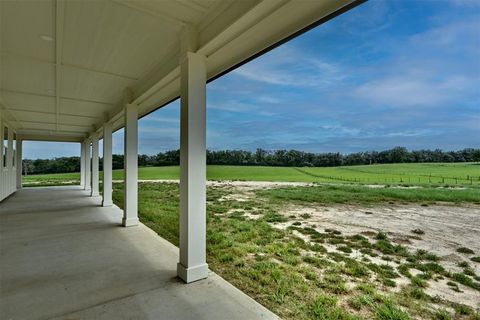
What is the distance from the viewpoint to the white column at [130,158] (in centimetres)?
463

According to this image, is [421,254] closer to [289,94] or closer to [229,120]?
[229,120]

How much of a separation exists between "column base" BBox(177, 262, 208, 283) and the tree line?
3.87 ft

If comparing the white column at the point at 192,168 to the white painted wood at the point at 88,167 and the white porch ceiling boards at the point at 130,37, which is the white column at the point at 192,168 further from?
the white painted wood at the point at 88,167

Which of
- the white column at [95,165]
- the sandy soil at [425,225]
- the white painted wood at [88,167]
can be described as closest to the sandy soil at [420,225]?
the sandy soil at [425,225]

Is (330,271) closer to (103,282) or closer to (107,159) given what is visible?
(103,282)

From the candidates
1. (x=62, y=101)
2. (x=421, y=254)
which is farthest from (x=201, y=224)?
(x=62, y=101)

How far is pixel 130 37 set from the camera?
8.51ft

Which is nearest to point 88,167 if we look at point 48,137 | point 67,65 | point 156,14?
point 48,137

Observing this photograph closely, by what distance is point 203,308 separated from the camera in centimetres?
201

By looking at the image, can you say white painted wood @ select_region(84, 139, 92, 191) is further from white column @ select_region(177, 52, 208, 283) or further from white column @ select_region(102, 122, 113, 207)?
white column @ select_region(177, 52, 208, 283)

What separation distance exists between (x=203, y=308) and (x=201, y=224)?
826 millimetres

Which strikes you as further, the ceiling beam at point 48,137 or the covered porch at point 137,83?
the ceiling beam at point 48,137

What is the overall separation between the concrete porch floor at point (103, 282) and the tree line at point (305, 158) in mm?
1348

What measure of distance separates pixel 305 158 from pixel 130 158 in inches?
285
